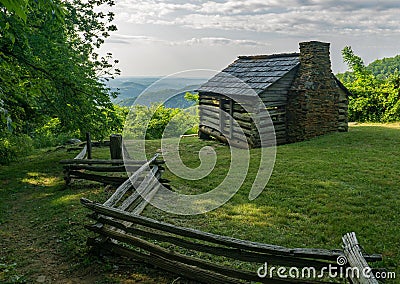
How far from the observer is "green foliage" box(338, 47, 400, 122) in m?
21.3

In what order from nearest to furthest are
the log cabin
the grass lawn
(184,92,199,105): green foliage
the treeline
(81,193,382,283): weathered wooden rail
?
(81,193,382,283): weathered wooden rail < the grass lawn < the treeline < the log cabin < (184,92,199,105): green foliage

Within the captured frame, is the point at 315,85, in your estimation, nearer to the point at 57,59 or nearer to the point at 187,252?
the point at 57,59

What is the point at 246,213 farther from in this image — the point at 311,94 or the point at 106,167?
the point at 311,94

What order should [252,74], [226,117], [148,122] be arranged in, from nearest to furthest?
1. [226,117]
2. [252,74]
3. [148,122]

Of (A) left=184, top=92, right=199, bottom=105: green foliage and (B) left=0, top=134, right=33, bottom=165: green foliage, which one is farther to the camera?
(A) left=184, top=92, right=199, bottom=105: green foliage

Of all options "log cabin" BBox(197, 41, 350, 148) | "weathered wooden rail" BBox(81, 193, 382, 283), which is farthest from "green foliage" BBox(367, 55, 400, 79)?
"weathered wooden rail" BBox(81, 193, 382, 283)

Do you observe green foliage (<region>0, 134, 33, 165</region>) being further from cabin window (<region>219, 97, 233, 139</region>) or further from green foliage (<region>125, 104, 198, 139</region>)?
cabin window (<region>219, 97, 233, 139</region>)

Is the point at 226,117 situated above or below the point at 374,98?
below

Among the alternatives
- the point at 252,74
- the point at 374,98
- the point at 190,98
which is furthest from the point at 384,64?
the point at 190,98

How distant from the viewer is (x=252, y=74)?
16.9 metres

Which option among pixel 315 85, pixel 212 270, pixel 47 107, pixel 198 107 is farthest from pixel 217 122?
pixel 212 270

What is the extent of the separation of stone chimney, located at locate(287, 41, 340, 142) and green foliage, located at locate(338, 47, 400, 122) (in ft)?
21.4

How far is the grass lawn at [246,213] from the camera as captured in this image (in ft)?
18.0

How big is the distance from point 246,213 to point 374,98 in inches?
720
